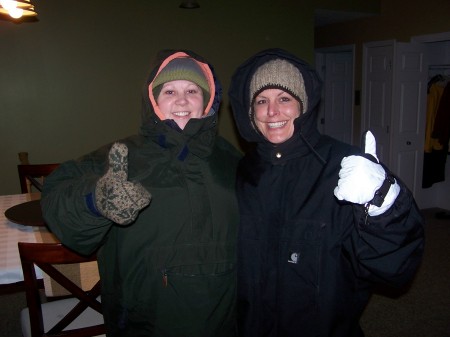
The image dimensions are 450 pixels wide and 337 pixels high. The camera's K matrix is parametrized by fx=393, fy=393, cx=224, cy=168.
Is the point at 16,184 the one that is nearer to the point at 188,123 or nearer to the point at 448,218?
the point at 188,123

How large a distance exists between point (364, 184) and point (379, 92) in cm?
439

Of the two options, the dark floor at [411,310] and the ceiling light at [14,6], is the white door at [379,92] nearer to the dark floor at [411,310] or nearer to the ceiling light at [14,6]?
the dark floor at [411,310]

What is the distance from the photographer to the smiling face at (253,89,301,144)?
4.21ft

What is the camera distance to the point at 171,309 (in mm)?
1172

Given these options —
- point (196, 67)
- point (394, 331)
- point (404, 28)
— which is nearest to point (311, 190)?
point (196, 67)

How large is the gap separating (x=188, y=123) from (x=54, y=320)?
113cm

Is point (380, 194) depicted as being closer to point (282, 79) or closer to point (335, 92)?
point (282, 79)

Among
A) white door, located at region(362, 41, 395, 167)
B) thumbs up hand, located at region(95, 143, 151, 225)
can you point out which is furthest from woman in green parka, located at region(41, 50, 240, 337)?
white door, located at region(362, 41, 395, 167)

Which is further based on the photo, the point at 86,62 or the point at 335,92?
the point at 335,92

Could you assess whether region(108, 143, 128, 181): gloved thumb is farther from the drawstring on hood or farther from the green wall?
the green wall

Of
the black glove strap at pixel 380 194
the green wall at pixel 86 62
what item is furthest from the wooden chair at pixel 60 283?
the green wall at pixel 86 62

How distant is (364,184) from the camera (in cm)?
95

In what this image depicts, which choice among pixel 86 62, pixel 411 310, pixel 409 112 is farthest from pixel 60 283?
pixel 409 112

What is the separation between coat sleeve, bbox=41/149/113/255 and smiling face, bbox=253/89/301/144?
1.80 feet
